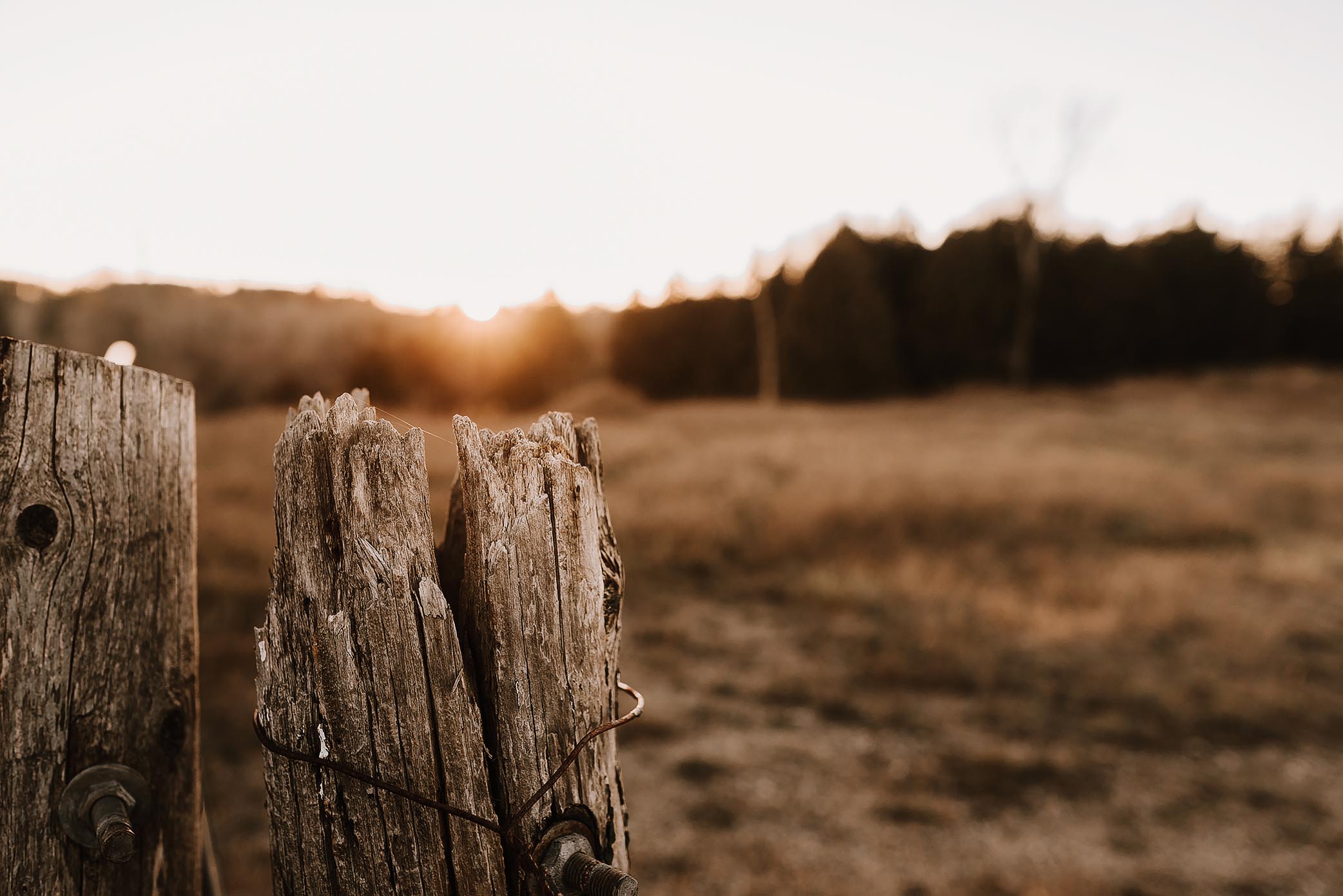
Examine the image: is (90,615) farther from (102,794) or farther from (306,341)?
(306,341)

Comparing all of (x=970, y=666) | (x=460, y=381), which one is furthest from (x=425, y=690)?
(x=460, y=381)

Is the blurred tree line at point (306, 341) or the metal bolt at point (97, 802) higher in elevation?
the blurred tree line at point (306, 341)

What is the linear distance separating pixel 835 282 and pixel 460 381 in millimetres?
15863

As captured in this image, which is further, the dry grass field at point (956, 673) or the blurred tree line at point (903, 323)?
the blurred tree line at point (903, 323)

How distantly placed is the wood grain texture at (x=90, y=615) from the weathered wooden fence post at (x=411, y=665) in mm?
375

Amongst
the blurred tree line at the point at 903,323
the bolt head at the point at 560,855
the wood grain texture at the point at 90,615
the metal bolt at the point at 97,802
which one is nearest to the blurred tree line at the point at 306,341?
the blurred tree line at the point at 903,323

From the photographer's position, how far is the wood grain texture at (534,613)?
1106 millimetres

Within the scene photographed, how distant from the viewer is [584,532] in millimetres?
1164

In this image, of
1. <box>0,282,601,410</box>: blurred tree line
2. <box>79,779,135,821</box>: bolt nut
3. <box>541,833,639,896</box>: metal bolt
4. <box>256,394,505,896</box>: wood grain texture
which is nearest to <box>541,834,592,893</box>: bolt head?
<box>541,833,639,896</box>: metal bolt

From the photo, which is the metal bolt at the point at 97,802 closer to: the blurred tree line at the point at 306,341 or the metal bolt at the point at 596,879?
the metal bolt at the point at 596,879

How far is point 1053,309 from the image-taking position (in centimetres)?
2753

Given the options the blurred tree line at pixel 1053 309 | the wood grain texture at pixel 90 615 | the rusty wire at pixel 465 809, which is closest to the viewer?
the rusty wire at pixel 465 809

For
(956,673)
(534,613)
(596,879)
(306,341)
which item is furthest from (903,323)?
(596,879)

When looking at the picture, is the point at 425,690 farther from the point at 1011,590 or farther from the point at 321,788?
the point at 1011,590
